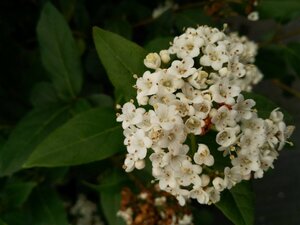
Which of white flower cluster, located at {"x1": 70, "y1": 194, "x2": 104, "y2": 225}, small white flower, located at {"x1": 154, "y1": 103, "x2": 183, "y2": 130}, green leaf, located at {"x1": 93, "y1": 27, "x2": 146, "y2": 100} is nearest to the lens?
small white flower, located at {"x1": 154, "y1": 103, "x2": 183, "y2": 130}

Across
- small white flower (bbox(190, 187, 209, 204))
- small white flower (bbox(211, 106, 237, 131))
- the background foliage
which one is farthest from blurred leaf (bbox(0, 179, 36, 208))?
small white flower (bbox(211, 106, 237, 131))

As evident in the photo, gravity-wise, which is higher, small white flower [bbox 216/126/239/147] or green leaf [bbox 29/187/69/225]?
small white flower [bbox 216/126/239/147]

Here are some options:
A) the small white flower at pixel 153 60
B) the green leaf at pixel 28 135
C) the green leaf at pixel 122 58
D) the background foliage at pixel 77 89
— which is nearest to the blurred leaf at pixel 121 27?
the background foliage at pixel 77 89

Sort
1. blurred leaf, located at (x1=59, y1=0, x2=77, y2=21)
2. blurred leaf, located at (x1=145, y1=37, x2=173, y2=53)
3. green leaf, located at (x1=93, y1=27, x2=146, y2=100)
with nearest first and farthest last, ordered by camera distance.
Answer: green leaf, located at (x1=93, y1=27, x2=146, y2=100) → blurred leaf, located at (x1=145, y1=37, x2=173, y2=53) → blurred leaf, located at (x1=59, y1=0, x2=77, y2=21)

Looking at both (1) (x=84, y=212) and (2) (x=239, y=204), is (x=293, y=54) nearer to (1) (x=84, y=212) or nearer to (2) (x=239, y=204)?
(2) (x=239, y=204)

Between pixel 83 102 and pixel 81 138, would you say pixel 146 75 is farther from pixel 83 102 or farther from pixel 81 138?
pixel 83 102

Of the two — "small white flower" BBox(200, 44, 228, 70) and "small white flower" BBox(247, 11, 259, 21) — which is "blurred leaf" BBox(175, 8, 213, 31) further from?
"small white flower" BBox(200, 44, 228, 70)

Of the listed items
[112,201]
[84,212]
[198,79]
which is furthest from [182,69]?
[84,212]

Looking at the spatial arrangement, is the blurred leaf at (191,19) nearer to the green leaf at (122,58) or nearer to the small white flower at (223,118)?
the green leaf at (122,58)
